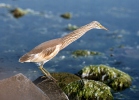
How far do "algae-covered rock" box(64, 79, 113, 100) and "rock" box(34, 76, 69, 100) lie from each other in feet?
3.64

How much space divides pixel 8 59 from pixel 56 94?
498 cm

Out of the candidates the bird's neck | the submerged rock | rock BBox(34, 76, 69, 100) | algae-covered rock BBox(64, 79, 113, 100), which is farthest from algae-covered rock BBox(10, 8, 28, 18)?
the bird's neck

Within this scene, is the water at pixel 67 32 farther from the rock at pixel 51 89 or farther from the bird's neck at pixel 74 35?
the bird's neck at pixel 74 35

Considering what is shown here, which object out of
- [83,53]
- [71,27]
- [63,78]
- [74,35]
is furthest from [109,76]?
[71,27]

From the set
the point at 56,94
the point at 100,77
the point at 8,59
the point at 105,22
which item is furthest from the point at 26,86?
the point at 105,22

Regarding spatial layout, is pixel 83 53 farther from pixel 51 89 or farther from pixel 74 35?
pixel 51 89

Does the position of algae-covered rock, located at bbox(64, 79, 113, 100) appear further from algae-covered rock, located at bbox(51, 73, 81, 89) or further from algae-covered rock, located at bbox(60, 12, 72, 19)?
algae-covered rock, located at bbox(60, 12, 72, 19)

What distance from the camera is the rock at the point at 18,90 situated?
20.8 ft

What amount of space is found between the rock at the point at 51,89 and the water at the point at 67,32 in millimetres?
2593

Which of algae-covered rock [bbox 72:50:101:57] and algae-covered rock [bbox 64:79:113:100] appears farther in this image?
algae-covered rock [bbox 72:50:101:57]

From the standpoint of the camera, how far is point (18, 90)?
21.2ft

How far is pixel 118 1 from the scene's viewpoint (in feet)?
62.7

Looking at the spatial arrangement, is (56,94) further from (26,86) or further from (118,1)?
(118,1)

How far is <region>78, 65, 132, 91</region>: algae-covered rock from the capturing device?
34.2ft
